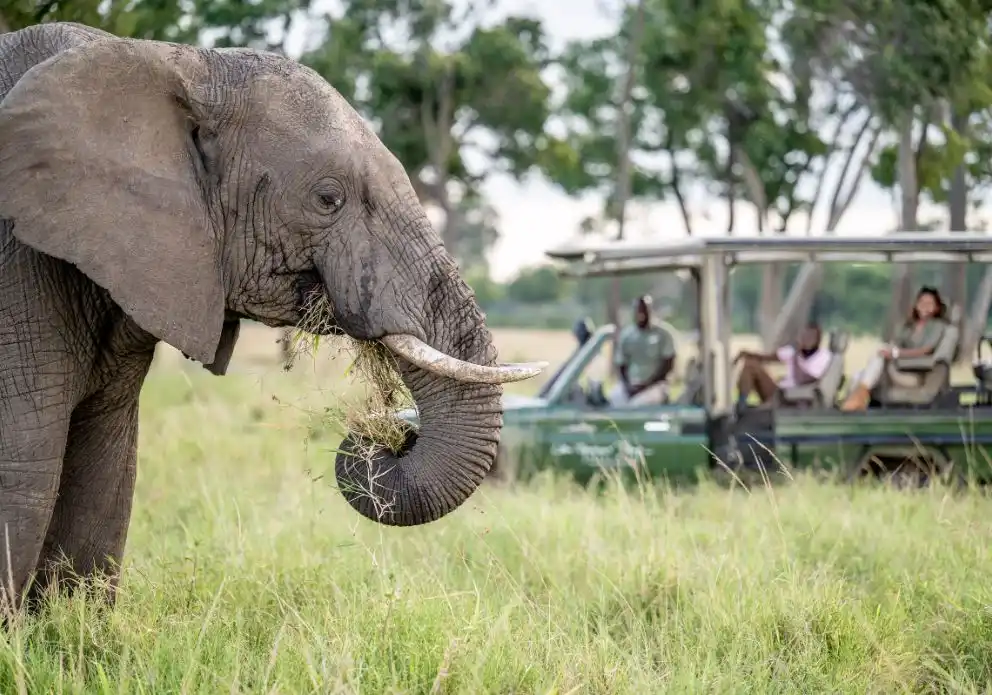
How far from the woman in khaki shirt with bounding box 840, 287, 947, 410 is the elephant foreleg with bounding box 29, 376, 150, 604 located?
607cm

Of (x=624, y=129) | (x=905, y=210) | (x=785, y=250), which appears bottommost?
(x=785, y=250)

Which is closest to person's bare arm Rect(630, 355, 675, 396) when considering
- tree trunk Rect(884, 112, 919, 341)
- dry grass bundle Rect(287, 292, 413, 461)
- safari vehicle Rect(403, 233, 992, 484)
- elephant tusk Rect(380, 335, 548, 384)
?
safari vehicle Rect(403, 233, 992, 484)

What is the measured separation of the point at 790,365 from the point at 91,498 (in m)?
6.55

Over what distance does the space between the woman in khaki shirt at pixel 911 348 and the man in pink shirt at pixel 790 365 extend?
0.35 meters

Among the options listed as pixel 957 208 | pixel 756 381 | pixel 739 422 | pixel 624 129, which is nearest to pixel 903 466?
pixel 739 422

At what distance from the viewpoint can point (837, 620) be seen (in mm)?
5094

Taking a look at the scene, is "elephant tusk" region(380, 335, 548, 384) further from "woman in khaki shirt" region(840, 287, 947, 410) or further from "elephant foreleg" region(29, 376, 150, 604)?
"woman in khaki shirt" region(840, 287, 947, 410)

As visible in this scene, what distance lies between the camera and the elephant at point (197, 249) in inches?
168

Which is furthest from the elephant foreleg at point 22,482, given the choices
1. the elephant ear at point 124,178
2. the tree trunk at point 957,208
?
the tree trunk at point 957,208

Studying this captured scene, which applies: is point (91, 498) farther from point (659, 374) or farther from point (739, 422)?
point (659, 374)

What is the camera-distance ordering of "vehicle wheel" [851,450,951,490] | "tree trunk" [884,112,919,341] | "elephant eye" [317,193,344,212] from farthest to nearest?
"tree trunk" [884,112,919,341] → "vehicle wheel" [851,450,951,490] → "elephant eye" [317,193,344,212]

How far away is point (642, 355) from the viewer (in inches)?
421

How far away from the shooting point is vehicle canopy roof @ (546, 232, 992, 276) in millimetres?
9422

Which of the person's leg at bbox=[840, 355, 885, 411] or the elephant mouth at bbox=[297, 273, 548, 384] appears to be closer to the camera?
the elephant mouth at bbox=[297, 273, 548, 384]
